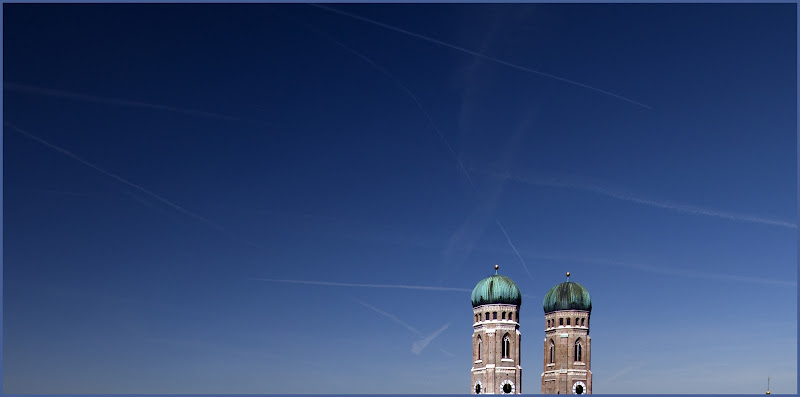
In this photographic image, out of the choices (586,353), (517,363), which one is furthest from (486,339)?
(586,353)

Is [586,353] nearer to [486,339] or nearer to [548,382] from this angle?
[548,382]

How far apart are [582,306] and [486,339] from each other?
18.9m

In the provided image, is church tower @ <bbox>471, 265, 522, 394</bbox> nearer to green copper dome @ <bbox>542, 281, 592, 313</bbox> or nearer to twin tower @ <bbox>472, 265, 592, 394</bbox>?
twin tower @ <bbox>472, 265, 592, 394</bbox>

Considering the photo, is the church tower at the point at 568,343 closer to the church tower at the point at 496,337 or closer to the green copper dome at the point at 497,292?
the church tower at the point at 496,337

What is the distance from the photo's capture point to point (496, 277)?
158 meters

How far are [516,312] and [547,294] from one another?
7669 mm

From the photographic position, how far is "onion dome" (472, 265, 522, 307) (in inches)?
6147

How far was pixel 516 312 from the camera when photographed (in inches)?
6201

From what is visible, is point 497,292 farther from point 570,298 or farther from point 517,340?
point 570,298

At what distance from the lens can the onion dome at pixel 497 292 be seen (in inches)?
6147

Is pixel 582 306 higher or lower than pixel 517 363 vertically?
higher

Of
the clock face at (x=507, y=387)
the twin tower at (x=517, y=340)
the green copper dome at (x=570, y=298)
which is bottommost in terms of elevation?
the clock face at (x=507, y=387)

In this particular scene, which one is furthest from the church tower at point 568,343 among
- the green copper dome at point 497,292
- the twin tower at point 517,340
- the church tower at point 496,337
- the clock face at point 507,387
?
the clock face at point 507,387

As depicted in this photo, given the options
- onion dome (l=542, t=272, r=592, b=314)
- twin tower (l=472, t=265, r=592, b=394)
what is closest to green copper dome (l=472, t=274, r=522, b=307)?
twin tower (l=472, t=265, r=592, b=394)
